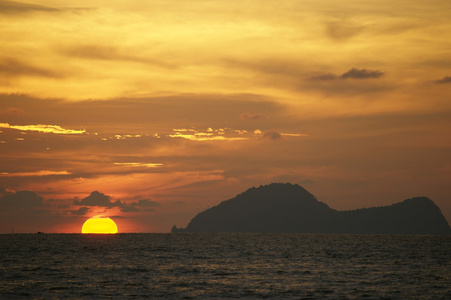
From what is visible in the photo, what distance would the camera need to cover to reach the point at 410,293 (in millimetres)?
71625

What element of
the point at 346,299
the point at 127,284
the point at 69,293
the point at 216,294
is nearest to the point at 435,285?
the point at 346,299

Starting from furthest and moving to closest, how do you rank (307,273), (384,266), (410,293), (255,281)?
(384,266)
(307,273)
(255,281)
(410,293)

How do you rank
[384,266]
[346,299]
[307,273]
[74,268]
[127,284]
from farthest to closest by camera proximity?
[384,266]
[74,268]
[307,273]
[127,284]
[346,299]

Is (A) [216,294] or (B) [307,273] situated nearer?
(A) [216,294]

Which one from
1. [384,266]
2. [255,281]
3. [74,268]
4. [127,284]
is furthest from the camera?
[384,266]

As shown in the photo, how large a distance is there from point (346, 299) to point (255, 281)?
19.9 m

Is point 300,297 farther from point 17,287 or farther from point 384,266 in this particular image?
point 384,266

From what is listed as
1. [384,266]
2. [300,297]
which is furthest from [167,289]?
[384,266]

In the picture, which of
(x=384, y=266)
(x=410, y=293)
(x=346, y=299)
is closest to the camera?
(x=346, y=299)

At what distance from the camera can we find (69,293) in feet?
224

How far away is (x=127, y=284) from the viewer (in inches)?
3054

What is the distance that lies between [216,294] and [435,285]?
3257 centimetres

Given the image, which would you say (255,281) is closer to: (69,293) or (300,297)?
(300,297)

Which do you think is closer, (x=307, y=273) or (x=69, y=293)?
(x=69, y=293)
